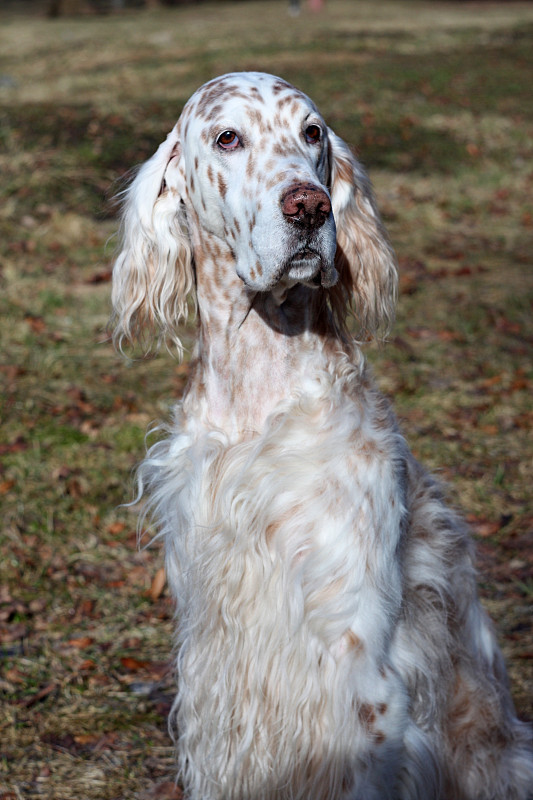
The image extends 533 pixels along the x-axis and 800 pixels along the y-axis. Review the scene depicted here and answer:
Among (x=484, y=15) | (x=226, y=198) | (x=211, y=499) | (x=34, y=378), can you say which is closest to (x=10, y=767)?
(x=211, y=499)

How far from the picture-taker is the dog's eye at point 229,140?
2449 millimetres

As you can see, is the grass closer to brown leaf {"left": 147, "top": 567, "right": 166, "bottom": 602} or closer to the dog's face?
brown leaf {"left": 147, "top": 567, "right": 166, "bottom": 602}

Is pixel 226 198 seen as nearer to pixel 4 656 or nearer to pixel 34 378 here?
pixel 4 656

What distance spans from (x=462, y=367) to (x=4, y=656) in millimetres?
3585

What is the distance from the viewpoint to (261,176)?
2.37 meters

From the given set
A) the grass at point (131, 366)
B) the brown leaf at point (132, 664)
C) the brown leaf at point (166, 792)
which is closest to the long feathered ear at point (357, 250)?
the grass at point (131, 366)

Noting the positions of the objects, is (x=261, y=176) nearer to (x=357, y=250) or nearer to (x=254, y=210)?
(x=254, y=210)

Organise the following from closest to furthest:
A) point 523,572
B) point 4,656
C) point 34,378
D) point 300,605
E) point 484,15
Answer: point 300,605
point 4,656
point 523,572
point 34,378
point 484,15

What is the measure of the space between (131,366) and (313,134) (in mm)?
3833

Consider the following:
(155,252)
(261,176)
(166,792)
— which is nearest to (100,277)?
(155,252)

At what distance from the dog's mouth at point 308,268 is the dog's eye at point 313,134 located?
1.20 feet

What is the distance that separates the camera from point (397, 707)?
2398 millimetres

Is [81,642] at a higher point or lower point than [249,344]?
lower

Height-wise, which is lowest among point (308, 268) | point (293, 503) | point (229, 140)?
point (293, 503)
